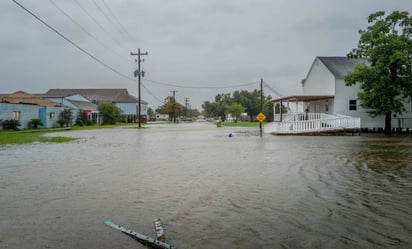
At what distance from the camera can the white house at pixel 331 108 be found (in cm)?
2652

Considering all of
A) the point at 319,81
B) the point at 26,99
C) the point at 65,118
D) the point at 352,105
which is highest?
the point at 319,81

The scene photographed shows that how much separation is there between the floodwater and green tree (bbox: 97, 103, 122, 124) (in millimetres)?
54596

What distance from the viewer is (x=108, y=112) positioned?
63.4 m

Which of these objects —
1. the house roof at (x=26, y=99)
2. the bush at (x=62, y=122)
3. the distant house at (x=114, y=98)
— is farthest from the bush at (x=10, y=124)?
the distant house at (x=114, y=98)

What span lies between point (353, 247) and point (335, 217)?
110 centimetres

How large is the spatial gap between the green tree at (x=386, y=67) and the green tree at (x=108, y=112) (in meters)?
46.8

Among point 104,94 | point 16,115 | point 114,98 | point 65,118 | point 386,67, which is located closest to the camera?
point 386,67

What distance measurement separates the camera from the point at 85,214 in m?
5.11

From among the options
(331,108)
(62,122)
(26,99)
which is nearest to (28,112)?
(62,122)

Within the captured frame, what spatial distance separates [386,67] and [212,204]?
25.1 meters

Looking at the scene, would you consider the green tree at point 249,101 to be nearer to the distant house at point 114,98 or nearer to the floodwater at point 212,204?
the distant house at point 114,98

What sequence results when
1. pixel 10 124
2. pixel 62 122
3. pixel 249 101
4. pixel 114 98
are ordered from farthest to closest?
pixel 249 101 → pixel 114 98 → pixel 62 122 → pixel 10 124

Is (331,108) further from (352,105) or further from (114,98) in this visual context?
(114,98)

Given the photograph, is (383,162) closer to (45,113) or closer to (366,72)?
(366,72)
